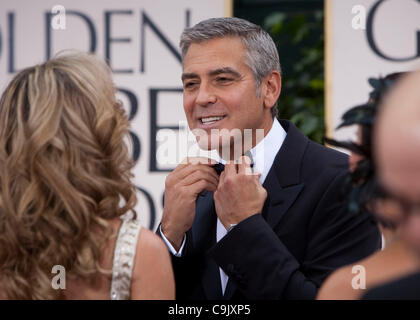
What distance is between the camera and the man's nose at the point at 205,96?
2.18 m

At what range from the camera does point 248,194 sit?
6.13 ft

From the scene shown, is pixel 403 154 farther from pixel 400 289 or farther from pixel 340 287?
pixel 340 287

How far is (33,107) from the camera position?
145cm

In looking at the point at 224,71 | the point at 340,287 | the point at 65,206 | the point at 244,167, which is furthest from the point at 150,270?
the point at 224,71

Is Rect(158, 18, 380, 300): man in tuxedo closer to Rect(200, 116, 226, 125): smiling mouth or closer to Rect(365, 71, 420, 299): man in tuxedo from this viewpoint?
Rect(200, 116, 226, 125): smiling mouth

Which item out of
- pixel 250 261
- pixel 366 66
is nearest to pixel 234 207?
pixel 250 261

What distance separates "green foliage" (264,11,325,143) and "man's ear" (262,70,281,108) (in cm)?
187

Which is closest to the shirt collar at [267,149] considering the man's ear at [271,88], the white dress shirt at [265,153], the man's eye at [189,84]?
the white dress shirt at [265,153]

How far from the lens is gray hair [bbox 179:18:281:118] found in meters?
2.22

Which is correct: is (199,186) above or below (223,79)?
below

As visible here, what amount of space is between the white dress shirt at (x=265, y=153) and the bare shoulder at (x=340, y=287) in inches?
34.9

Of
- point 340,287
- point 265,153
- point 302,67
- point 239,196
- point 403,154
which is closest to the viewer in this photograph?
point 403,154

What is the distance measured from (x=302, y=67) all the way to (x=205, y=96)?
2.35 metres

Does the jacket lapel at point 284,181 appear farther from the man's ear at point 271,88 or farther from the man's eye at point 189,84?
the man's eye at point 189,84
